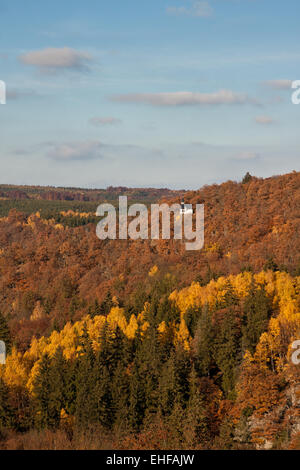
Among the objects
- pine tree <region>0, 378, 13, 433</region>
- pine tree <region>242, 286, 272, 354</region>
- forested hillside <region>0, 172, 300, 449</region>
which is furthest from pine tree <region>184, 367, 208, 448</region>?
pine tree <region>0, 378, 13, 433</region>

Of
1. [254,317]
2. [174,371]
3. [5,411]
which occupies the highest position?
[254,317]

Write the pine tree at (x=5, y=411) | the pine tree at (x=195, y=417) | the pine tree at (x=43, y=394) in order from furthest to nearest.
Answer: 1. the pine tree at (x=43, y=394)
2. the pine tree at (x=5, y=411)
3. the pine tree at (x=195, y=417)

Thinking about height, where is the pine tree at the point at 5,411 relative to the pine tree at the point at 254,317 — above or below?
below

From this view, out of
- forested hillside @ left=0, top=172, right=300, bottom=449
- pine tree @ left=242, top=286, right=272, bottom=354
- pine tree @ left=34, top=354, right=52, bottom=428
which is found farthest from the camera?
pine tree @ left=242, top=286, right=272, bottom=354

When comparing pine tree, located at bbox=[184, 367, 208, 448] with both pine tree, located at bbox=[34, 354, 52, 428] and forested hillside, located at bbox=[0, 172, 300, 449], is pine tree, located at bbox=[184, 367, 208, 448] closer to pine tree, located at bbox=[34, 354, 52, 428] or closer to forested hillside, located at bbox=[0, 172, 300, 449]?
forested hillside, located at bbox=[0, 172, 300, 449]

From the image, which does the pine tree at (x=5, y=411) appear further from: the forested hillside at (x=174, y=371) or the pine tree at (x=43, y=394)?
the pine tree at (x=43, y=394)

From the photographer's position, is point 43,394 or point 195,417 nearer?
point 195,417

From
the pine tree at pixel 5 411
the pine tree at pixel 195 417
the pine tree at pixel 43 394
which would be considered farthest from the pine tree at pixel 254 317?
the pine tree at pixel 5 411

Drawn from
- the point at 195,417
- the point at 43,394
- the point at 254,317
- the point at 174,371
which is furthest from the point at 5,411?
the point at 254,317

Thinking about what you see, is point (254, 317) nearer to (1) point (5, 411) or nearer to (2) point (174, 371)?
(2) point (174, 371)

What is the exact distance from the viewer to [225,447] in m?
41.6

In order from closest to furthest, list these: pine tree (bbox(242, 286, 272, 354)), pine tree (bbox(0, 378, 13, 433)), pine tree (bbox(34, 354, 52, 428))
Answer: pine tree (bbox(0, 378, 13, 433)), pine tree (bbox(34, 354, 52, 428)), pine tree (bbox(242, 286, 272, 354))

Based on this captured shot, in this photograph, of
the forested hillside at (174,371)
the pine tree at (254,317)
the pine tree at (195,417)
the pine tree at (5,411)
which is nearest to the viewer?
the pine tree at (195,417)

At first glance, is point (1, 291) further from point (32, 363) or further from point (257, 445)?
point (257, 445)
